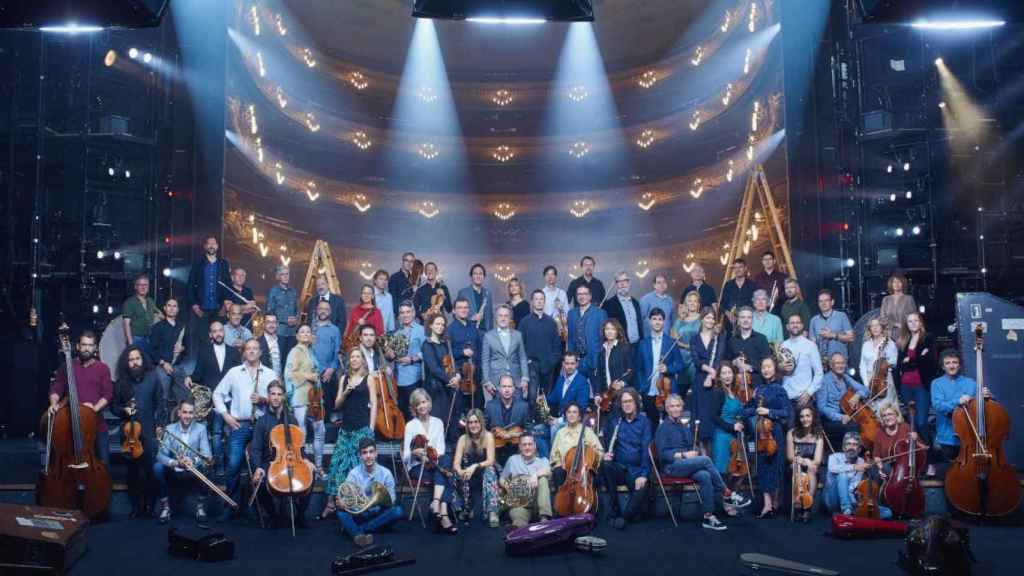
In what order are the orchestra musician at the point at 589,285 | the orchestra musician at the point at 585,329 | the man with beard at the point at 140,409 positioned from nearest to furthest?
the man with beard at the point at 140,409 < the orchestra musician at the point at 585,329 < the orchestra musician at the point at 589,285

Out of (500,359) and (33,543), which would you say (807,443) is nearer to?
(500,359)

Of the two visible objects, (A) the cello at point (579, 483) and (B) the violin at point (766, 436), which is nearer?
(A) the cello at point (579, 483)

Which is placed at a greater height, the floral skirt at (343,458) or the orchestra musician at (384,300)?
the orchestra musician at (384,300)

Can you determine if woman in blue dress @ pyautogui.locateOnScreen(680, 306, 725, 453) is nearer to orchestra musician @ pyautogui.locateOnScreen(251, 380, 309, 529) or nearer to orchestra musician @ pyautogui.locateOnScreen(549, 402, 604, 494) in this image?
orchestra musician @ pyautogui.locateOnScreen(549, 402, 604, 494)

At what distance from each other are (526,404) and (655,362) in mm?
1392

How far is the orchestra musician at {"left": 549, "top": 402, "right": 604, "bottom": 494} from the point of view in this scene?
793 centimetres

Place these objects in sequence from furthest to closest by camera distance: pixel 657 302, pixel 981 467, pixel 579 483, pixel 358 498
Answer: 1. pixel 657 302
2. pixel 579 483
3. pixel 981 467
4. pixel 358 498

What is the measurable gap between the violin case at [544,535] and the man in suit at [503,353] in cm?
232

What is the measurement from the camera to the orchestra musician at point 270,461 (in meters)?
7.66

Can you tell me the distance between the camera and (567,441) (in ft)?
26.5

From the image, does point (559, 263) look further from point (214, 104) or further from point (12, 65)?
point (12, 65)

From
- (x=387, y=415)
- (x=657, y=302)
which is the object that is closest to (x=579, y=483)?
(x=387, y=415)

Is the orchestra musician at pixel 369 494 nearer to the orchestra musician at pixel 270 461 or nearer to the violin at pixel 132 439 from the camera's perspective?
the orchestra musician at pixel 270 461

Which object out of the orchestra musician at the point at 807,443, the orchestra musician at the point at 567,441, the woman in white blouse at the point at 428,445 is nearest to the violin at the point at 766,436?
the orchestra musician at the point at 807,443
